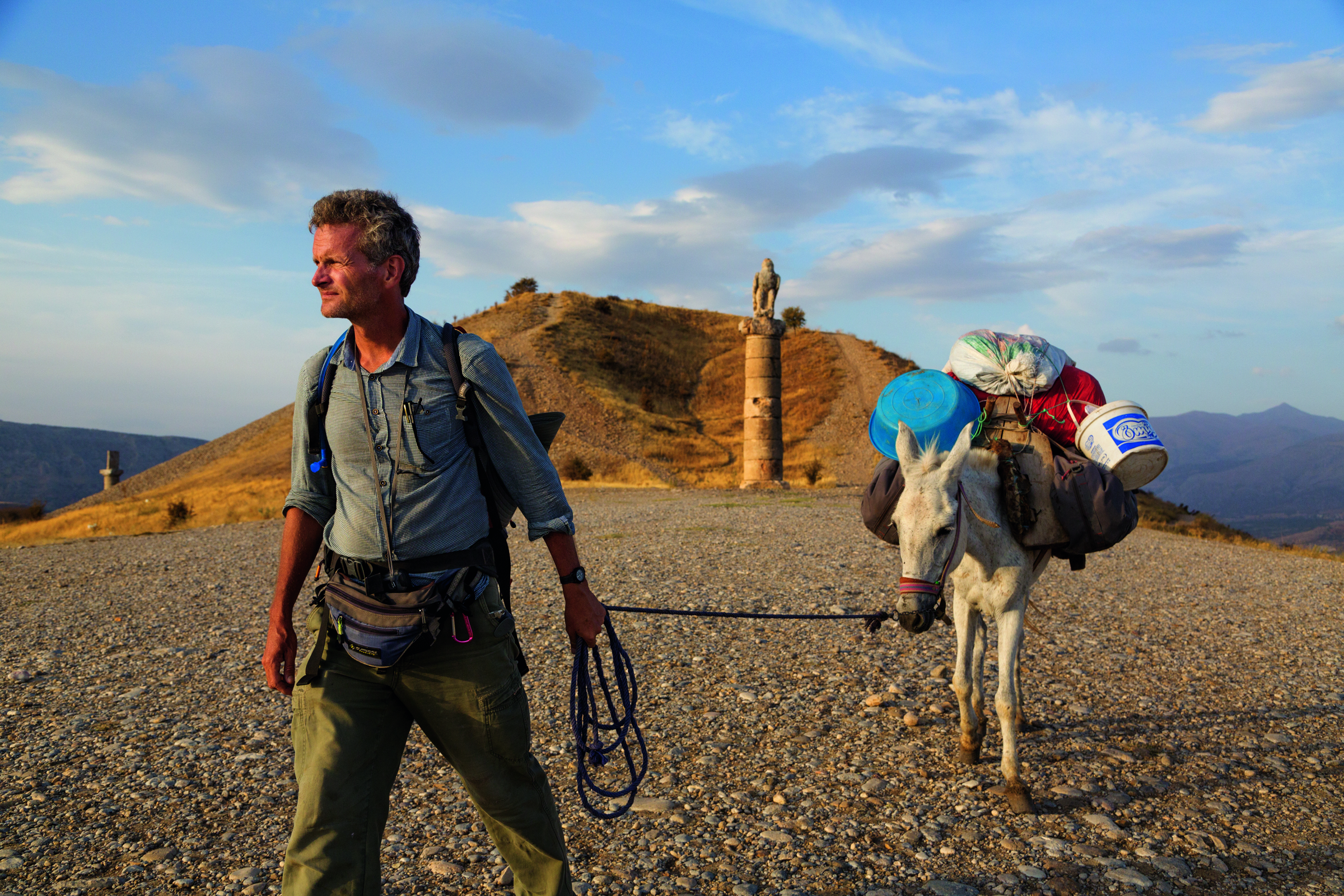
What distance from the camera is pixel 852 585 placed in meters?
10.2

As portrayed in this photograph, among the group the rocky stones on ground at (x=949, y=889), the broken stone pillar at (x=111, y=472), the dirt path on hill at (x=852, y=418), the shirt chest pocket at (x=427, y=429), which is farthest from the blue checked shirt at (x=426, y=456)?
the broken stone pillar at (x=111, y=472)

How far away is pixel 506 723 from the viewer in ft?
8.16

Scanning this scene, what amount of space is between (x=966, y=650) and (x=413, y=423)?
3.82 metres

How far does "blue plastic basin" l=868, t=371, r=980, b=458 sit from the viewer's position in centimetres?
453

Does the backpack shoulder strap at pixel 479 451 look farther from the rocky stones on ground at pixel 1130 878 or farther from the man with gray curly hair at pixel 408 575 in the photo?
the rocky stones on ground at pixel 1130 878

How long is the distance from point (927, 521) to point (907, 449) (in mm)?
384

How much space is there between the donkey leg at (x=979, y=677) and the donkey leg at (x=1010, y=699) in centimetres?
33

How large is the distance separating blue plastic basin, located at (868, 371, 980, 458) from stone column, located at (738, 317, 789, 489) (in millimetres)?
22099

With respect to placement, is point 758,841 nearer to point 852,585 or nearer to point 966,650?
point 966,650

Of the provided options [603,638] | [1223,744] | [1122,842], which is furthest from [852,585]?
[1122,842]

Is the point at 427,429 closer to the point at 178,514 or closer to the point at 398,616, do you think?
the point at 398,616

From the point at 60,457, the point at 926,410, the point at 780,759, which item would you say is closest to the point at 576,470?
the point at 780,759

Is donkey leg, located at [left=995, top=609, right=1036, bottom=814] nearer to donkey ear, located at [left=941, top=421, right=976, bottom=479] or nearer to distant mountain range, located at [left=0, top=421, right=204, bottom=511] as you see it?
donkey ear, located at [left=941, top=421, right=976, bottom=479]

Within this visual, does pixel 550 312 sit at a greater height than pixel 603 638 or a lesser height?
greater
